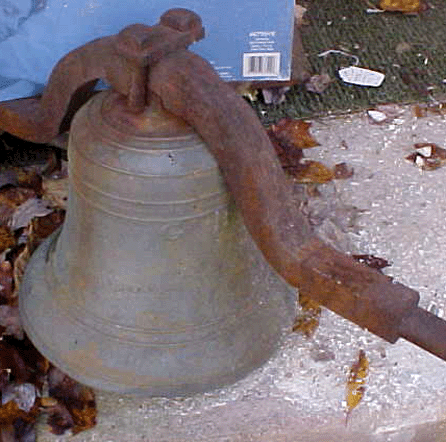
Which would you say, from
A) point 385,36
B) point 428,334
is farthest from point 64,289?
point 385,36

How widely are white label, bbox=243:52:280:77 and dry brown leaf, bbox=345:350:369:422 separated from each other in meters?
0.81

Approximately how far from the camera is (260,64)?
2.62 m

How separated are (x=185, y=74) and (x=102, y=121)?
22 centimetres

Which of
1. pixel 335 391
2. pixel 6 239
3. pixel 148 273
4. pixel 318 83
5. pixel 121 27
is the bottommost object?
pixel 335 391

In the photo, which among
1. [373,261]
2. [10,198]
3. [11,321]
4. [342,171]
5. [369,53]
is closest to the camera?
[11,321]

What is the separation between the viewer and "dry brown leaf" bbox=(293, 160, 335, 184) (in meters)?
Answer: 2.59

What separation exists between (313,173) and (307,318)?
0.48 metres

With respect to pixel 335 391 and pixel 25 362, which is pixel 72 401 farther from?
pixel 335 391

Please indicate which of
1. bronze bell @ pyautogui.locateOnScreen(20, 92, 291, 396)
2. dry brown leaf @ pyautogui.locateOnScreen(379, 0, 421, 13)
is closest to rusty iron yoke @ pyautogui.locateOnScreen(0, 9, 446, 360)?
bronze bell @ pyautogui.locateOnScreen(20, 92, 291, 396)

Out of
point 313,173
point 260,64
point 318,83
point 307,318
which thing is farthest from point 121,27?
point 307,318

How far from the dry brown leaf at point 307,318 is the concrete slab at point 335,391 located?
16 mm

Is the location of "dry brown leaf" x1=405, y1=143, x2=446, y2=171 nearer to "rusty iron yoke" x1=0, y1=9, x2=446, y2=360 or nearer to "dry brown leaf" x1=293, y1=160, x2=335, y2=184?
"dry brown leaf" x1=293, y1=160, x2=335, y2=184

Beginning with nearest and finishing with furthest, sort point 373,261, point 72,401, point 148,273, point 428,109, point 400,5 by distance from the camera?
point 148,273
point 72,401
point 373,261
point 428,109
point 400,5

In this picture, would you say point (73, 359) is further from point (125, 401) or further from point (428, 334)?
point (428, 334)
